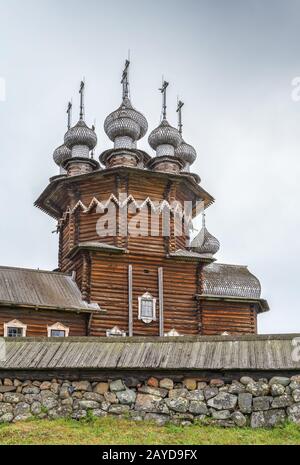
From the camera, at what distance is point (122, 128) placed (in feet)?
83.5

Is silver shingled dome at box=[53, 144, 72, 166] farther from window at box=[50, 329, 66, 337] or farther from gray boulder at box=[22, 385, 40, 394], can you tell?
gray boulder at box=[22, 385, 40, 394]

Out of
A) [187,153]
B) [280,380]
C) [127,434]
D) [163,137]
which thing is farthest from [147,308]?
[127,434]

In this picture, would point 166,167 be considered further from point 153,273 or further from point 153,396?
point 153,396

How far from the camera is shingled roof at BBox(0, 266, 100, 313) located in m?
20.8

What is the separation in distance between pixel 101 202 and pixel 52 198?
3050 millimetres

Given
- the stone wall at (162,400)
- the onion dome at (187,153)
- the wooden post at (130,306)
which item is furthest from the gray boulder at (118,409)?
the onion dome at (187,153)

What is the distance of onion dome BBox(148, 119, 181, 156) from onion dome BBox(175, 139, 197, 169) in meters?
2.49

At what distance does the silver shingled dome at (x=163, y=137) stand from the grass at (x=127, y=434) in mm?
17339

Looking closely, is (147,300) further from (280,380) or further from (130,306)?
(280,380)

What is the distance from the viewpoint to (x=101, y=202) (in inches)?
942

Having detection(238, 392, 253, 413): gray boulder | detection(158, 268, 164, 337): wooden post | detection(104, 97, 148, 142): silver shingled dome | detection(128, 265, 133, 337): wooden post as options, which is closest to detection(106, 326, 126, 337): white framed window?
detection(128, 265, 133, 337): wooden post

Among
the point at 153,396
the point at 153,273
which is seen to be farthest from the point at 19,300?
the point at 153,396

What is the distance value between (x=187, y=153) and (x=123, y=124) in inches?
196

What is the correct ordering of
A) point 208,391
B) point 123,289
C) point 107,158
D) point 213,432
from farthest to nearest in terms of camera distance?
point 107,158
point 123,289
point 208,391
point 213,432
